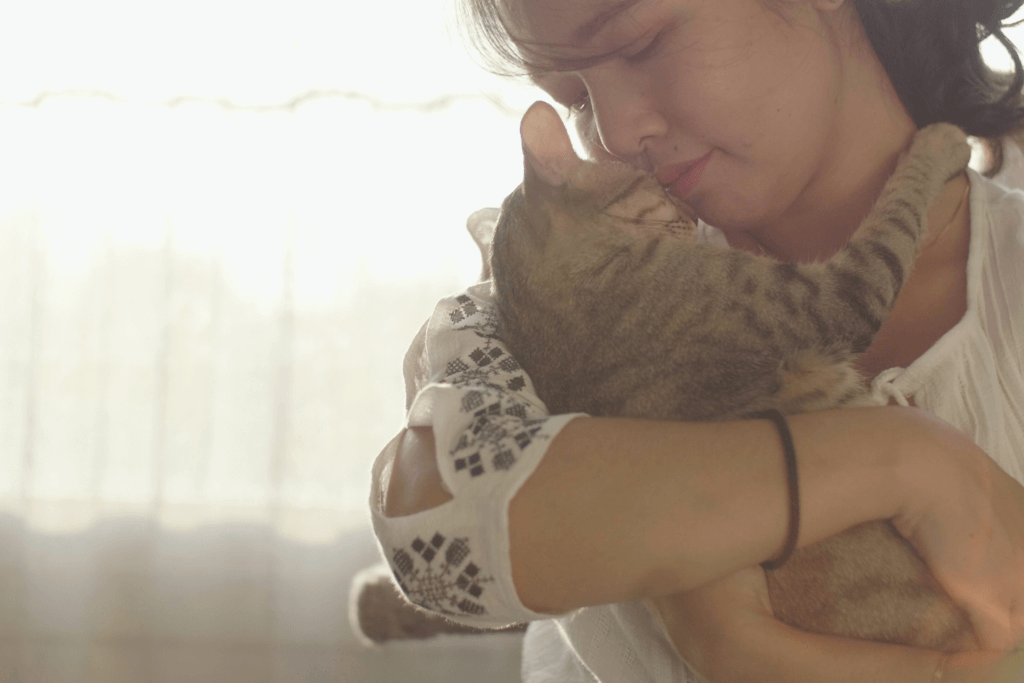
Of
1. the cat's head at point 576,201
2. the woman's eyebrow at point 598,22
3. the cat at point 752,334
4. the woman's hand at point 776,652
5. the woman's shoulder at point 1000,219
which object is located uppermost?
the woman's eyebrow at point 598,22

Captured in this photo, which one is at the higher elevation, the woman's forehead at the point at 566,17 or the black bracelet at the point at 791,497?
the woman's forehead at the point at 566,17

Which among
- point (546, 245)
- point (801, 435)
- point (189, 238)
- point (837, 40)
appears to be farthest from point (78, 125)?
point (801, 435)

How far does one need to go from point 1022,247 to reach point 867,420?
384 mm

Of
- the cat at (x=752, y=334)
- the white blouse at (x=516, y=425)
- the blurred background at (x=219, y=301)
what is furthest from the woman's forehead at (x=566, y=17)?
the blurred background at (x=219, y=301)

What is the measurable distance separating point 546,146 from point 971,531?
0.66 meters

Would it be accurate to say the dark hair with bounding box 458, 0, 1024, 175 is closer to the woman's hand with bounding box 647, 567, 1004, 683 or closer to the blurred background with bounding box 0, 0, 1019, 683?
the woman's hand with bounding box 647, 567, 1004, 683

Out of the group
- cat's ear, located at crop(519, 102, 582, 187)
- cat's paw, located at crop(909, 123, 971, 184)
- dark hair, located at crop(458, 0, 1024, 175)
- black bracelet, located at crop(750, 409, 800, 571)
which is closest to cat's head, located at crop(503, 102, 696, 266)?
cat's ear, located at crop(519, 102, 582, 187)

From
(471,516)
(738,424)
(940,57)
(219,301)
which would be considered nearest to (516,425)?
(471,516)

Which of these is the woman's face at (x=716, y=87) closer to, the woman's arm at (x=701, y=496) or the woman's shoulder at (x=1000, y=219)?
the woman's shoulder at (x=1000, y=219)

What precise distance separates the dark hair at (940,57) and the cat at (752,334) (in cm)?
11

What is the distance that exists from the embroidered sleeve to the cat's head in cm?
33

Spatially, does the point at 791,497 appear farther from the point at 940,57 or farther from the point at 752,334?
the point at 940,57

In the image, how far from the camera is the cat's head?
0.97 meters

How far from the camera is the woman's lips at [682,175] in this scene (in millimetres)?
904
